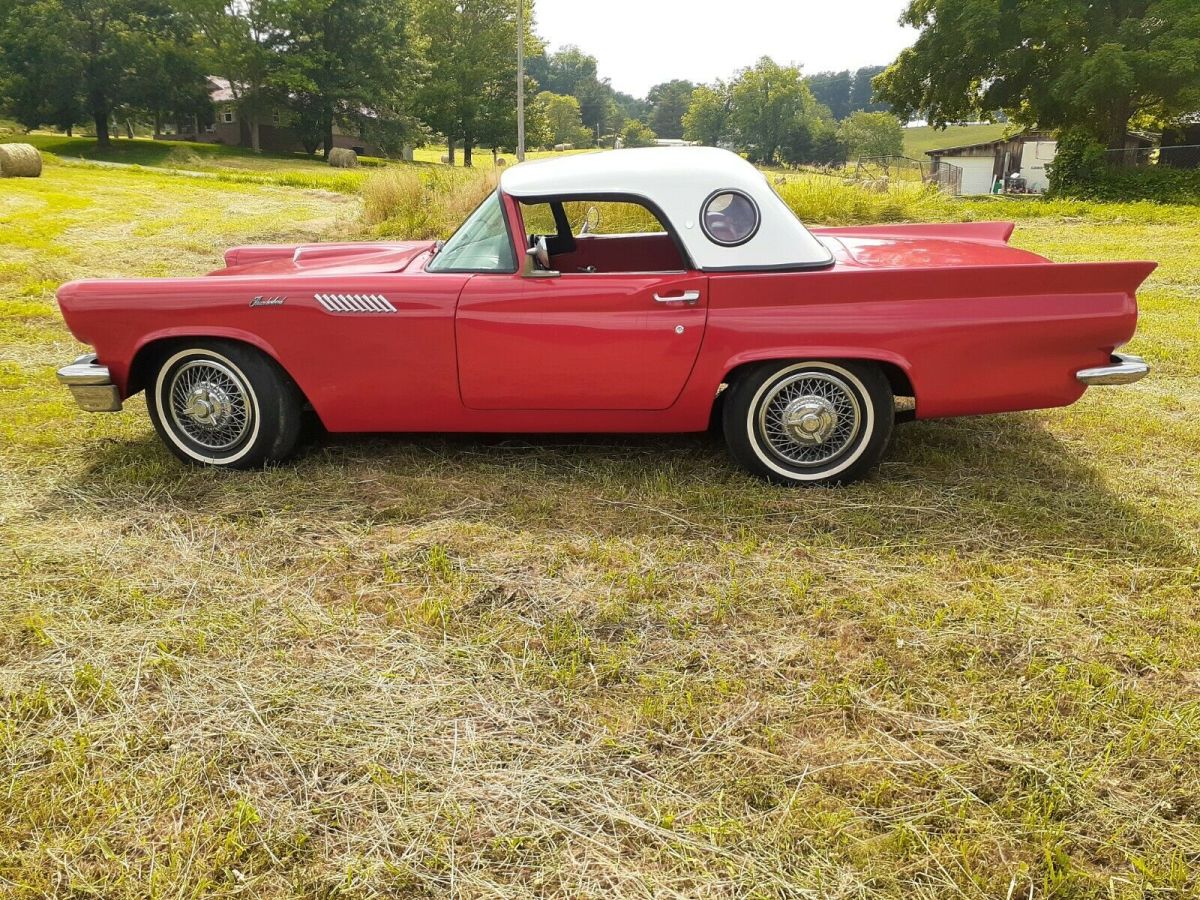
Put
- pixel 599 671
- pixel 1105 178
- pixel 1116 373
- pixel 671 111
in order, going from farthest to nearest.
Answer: pixel 671 111
pixel 1105 178
pixel 1116 373
pixel 599 671

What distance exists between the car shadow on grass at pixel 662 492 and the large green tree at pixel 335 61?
45073mm

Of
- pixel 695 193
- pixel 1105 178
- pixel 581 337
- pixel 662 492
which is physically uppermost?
pixel 1105 178

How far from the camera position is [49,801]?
2074 mm

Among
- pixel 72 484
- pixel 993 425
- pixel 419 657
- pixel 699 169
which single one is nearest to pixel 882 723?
pixel 419 657

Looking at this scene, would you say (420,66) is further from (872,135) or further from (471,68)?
(872,135)

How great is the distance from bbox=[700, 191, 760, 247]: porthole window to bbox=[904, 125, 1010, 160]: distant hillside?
89893 mm

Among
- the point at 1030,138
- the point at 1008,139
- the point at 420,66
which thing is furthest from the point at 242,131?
the point at 1030,138

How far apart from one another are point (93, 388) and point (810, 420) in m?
3.34

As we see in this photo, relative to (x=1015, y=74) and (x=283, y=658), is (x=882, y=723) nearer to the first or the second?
(x=283, y=658)

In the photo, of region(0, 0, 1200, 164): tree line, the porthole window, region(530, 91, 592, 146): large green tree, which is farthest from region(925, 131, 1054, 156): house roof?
region(530, 91, 592, 146): large green tree

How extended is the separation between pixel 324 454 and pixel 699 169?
2338 millimetres

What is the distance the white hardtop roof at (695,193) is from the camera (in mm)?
3699

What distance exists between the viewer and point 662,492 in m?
3.78

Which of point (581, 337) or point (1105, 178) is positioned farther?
point (1105, 178)
